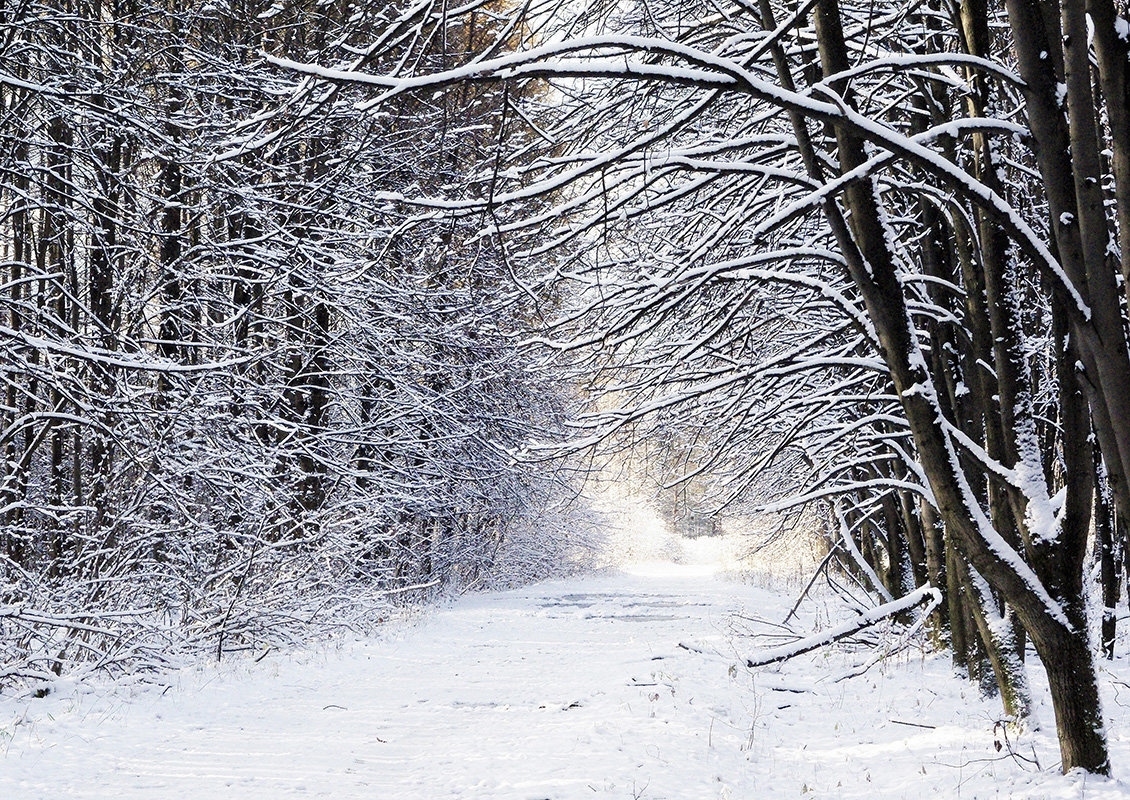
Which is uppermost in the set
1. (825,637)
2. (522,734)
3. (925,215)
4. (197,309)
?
(197,309)

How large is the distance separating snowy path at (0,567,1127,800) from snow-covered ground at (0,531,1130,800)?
0.07ft

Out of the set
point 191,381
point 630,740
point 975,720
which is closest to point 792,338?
point 975,720

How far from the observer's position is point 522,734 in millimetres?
5770

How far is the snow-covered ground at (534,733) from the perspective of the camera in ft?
14.7

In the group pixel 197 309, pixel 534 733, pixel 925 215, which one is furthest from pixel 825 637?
pixel 197 309

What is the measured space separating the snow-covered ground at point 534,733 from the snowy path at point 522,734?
0.07 ft

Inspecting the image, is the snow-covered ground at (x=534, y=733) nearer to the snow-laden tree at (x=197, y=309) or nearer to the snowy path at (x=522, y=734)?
the snowy path at (x=522, y=734)

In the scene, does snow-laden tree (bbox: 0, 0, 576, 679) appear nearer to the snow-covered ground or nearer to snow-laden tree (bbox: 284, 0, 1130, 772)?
snow-laden tree (bbox: 284, 0, 1130, 772)

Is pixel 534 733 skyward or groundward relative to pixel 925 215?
groundward

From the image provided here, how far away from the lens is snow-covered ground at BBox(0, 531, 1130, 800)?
14.7 ft

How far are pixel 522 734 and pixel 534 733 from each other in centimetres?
8

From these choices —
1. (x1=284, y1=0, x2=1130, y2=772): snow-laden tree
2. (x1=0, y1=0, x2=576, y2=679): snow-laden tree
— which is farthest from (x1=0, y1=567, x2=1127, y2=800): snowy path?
(x1=0, y1=0, x2=576, y2=679): snow-laden tree

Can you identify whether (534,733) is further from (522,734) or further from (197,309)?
(197,309)

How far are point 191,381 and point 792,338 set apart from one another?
6.23m
